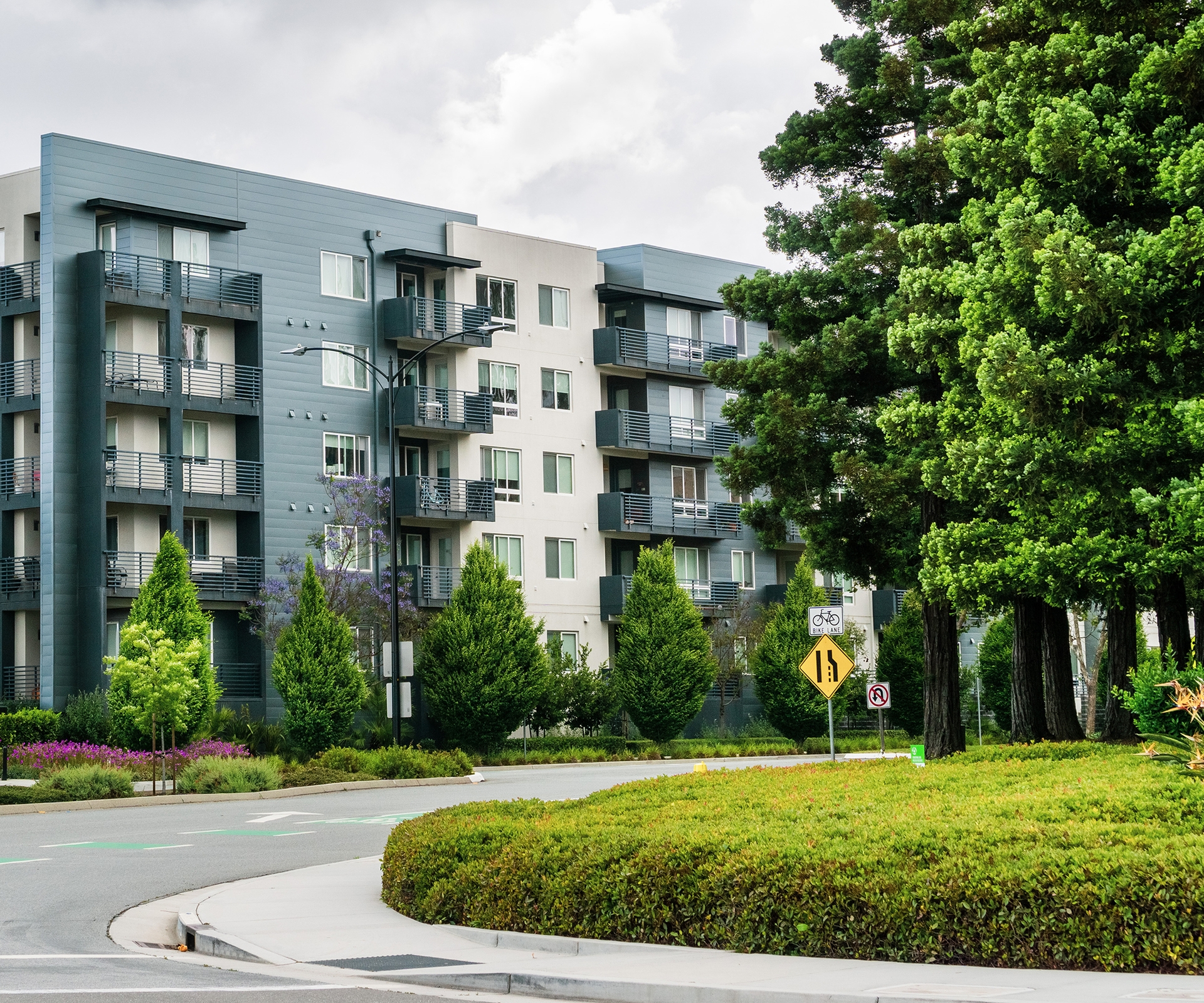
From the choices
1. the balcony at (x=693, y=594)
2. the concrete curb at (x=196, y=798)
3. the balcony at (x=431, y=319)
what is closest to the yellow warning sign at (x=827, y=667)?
the concrete curb at (x=196, y=798)

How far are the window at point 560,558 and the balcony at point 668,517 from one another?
148cm

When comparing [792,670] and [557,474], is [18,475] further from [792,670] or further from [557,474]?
[792,670]

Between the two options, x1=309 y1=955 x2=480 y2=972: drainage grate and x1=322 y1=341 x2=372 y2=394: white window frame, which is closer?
x1=309 y1=955 x2=480 y2=972: drainage grate

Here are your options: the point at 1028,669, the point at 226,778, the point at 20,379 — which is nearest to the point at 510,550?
the point at 20,379

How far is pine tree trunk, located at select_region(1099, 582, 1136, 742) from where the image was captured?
938 inches

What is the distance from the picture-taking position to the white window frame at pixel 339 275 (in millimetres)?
49688

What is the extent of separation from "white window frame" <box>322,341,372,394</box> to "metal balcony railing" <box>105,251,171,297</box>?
5404mm

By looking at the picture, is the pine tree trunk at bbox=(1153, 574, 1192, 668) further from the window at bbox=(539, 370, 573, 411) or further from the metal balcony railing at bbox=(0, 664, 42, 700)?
the window at bbox=(539, 370, 573, 411)

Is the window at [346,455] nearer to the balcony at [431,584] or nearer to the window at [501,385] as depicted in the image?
the balcony at [431,584]

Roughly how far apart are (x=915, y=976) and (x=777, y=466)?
19.5m

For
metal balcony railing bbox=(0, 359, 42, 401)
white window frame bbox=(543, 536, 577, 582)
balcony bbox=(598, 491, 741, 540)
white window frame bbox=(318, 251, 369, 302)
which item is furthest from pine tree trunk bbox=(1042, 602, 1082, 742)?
metal balcony railing bbox=(0, 359, 42, 401)

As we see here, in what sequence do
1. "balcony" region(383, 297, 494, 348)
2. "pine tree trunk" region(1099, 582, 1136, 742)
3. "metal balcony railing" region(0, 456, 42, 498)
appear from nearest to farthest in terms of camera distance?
"pine tree trunk" region(1099, 582, 1136, 742)
"metal balcony railing" region(0, 456, 42, 498)
"balcony" region(383, 297, 494, 348)

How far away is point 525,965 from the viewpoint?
35.6 ft

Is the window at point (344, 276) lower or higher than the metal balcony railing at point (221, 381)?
higher
